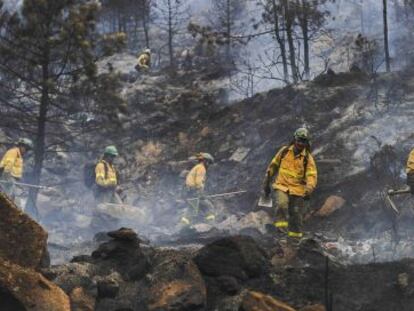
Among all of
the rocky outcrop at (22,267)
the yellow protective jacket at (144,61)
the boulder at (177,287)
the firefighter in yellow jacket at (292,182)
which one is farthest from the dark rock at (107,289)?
the yellow protective jacket at (144,61)

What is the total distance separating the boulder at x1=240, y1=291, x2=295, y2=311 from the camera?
586cm

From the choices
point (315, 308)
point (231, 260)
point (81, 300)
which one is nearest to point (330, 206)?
point (231, 260)

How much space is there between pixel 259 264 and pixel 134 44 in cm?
3383

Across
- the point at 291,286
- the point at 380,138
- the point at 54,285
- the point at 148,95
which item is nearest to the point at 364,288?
the point at 291,286

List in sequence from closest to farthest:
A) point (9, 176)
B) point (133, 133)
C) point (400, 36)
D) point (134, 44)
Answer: point (9, 176), point (133, 133), point (400, 36), point (134, 44)

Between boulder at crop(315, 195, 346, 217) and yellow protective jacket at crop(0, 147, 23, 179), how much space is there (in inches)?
263

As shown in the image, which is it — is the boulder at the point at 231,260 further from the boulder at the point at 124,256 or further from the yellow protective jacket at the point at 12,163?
the yellow protective jacket at the point at 12,163

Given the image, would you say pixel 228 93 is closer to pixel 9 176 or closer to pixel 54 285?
pixel 9 176

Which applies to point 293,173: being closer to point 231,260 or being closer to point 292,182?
point 292,182

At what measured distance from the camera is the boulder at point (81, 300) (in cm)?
625

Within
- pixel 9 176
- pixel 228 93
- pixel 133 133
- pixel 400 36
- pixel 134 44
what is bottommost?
pixel 9 176

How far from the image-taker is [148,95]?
25.9m

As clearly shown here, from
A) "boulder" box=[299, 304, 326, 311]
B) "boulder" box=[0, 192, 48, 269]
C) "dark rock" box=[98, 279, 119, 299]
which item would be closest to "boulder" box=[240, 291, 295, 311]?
"boulder" box=[299, 304, 326, 311]

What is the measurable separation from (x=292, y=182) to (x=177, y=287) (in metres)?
3.65
